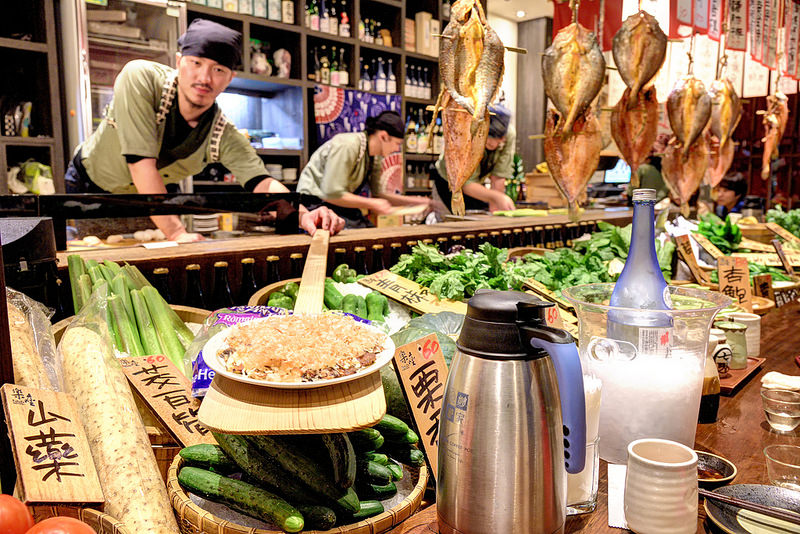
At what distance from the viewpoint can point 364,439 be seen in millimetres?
1106

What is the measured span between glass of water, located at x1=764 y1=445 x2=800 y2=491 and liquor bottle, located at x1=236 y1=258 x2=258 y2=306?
1.63 metres

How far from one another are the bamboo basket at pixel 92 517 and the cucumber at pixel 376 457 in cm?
42

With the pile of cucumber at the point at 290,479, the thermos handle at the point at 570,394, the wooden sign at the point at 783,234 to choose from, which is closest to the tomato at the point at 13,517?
the pile of cucumber at the point at 290,479

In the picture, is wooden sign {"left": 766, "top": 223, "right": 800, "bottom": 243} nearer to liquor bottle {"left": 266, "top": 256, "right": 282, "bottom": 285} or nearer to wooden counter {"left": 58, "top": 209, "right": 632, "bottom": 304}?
wooden counter {"left": 58, "top": 209, "right": 632, "bottom": 304}

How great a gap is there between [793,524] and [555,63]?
145 cm

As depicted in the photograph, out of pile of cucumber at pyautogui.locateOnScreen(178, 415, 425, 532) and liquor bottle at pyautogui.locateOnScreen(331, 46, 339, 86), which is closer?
pile of cucumber at pyautogui.locateOnScreen(178, 415, 425, 532)

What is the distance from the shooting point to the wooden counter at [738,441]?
3.14ft

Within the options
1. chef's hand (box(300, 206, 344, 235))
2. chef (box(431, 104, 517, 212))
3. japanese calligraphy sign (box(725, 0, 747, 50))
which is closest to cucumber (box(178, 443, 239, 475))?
chef's hand (box(300, 206, 344, 235))

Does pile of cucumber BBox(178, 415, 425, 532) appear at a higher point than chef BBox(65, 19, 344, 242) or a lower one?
lower

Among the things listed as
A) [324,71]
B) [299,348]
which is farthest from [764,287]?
[324,71]

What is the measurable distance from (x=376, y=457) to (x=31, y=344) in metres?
0.70

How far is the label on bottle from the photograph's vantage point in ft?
3.62

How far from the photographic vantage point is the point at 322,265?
6.64 ft

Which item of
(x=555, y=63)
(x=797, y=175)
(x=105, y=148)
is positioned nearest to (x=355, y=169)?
(x=105, y=148)
